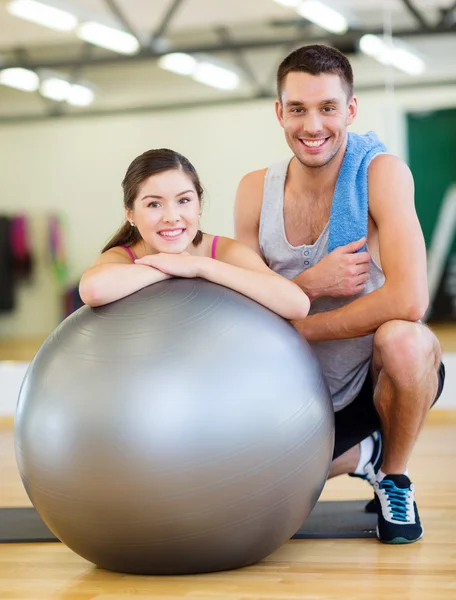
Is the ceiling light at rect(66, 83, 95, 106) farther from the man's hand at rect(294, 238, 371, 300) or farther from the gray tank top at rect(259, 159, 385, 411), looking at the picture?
the man's hand at rect(294, 238, 371, 300)

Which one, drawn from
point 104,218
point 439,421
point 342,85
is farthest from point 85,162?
point 342,85

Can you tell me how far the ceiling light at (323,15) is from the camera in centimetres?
463

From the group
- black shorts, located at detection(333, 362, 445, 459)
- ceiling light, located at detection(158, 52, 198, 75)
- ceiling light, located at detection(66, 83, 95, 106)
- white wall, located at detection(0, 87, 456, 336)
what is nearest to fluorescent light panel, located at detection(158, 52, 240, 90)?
ceiling light, located at detection(158, 52, 198, 75)

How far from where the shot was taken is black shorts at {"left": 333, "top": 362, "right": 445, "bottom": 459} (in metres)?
2.41

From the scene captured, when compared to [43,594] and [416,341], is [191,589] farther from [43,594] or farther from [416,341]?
[416,341]

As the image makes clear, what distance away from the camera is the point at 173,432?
173cm

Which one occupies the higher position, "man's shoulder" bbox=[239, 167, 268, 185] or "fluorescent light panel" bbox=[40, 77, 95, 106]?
"fluorescent light panel" bbox=[40, 77, 95, 106]

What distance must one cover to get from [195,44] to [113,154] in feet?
2.28

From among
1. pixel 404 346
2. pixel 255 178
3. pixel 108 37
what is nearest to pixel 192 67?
pixel 108 37

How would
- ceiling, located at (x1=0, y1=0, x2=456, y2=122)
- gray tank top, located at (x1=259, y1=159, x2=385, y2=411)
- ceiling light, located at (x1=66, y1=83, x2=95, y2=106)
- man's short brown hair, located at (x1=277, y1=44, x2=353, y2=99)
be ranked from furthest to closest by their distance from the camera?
ceiling light, located at (x1=66, y1=83, x2=95, y2=106) < ceiling, located at (x1=0, y1=0, x2=456, y2=122) < gray tank top, located at (x1=259, y1=159, x2=385, y2=411) < man's short brown hair, located at (x1=277, y1=44, x2=353, y2=99)

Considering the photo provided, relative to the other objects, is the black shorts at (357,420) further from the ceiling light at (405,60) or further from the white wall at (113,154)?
the ceiling light at (405,60)

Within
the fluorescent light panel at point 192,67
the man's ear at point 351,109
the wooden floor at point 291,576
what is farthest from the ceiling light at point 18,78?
the wooden floor at point 291,576

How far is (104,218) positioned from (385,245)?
109 inches

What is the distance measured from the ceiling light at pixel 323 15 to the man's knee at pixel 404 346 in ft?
9.26
